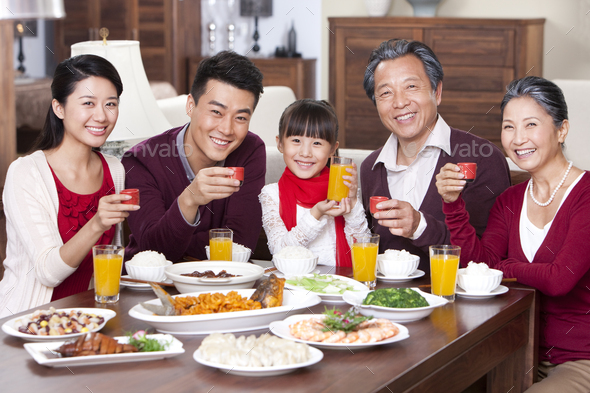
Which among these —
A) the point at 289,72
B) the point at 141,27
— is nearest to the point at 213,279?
the point at 289,72

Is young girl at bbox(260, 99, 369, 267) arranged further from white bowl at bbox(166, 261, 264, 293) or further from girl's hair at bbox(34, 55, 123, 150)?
girl's hair at bbox(34, 55, 123, 150)

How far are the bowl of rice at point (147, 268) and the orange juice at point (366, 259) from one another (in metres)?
0.50

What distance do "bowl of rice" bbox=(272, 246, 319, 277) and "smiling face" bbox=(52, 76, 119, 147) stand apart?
692mm

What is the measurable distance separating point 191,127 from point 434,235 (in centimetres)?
90

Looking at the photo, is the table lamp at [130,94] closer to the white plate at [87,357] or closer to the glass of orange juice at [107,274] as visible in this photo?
the glass of orange juice at [107,274]

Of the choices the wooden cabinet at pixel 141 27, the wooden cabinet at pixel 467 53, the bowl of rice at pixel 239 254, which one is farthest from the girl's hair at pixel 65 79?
the wooden cabinet at pixel 141 27

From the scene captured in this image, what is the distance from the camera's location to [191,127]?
2.31 meters

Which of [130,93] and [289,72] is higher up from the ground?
[289,72]

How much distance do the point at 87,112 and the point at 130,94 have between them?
2.97ft

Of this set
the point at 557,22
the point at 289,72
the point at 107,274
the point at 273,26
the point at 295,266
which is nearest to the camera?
the point at 107,274

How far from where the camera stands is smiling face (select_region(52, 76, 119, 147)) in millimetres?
2061

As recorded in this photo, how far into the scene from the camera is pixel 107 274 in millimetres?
1581

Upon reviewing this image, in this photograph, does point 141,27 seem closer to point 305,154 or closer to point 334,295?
point 305,154

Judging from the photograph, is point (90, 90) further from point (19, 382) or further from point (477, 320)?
point (477, 320)
